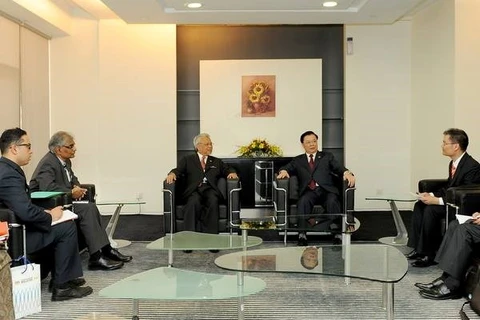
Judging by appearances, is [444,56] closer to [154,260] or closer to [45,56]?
[154,260]

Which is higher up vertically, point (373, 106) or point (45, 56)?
point (45, 56)

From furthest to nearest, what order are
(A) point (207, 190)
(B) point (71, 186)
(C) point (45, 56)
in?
(C) point (45, 56) < (A) point (207, 190) < (B) point (71, 186)

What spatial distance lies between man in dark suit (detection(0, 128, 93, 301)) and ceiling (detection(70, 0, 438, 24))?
339 cm

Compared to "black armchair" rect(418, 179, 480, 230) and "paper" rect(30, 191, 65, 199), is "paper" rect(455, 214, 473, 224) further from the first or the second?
"paper" rect(30, 191, 65, 199)

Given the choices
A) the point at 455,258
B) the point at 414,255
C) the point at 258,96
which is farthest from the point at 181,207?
the point at 258,96

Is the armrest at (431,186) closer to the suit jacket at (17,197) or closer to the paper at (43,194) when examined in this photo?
the paper at (43,194)

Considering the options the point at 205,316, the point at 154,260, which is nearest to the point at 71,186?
the point at 154,260

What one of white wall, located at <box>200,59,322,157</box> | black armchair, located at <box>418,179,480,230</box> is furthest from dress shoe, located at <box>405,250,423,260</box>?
white wall, located at <box>200,59,322,157</box>

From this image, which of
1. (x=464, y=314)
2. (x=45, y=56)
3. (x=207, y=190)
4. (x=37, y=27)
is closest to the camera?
(x=464, y=314)

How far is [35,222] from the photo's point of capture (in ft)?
13.8

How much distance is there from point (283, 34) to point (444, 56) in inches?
114

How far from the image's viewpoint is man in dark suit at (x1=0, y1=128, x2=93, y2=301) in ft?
13.5

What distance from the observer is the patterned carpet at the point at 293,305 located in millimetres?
4023

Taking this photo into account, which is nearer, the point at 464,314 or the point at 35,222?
the point at 464,314
